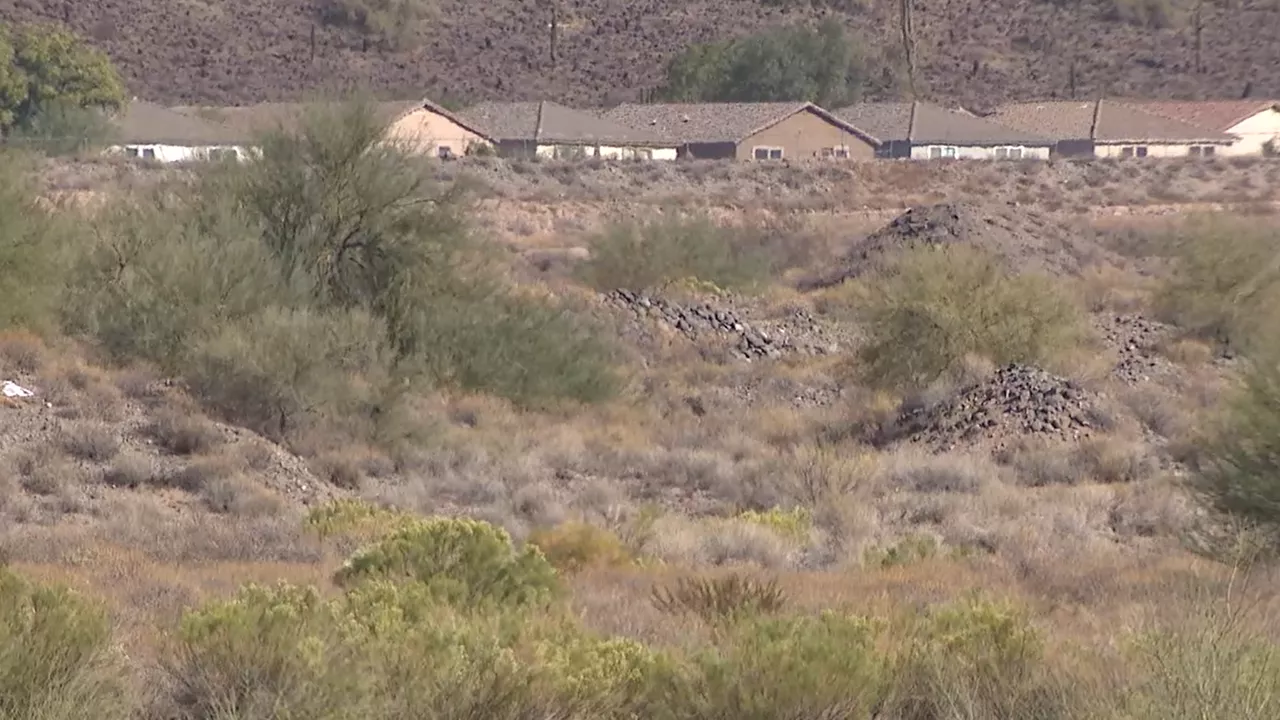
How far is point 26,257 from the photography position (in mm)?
25016

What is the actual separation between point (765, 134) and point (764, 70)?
17.9 m

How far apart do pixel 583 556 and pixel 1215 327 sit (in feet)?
81.2

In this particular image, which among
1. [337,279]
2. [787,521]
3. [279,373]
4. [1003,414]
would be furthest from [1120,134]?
[787,521]

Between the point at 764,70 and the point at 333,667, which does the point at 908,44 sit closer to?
the point at 764,70

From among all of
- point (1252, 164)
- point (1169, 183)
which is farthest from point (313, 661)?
point (1252, 164)

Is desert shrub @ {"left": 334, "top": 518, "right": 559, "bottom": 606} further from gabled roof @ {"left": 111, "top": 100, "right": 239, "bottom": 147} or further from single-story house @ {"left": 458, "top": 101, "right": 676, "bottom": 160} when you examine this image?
single-story house @ {"left": 458, "top": 101, "right": 676, "bottom": 160}

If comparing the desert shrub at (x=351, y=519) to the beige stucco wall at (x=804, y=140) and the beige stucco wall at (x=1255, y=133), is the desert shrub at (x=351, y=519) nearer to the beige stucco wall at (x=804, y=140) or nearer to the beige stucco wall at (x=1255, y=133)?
the beige stucco wall at (x=804, y=140)

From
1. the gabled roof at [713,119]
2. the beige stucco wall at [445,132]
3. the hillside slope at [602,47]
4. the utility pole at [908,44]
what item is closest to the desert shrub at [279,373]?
the beige stucco wall at [445,132]

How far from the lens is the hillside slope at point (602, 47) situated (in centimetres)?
9875

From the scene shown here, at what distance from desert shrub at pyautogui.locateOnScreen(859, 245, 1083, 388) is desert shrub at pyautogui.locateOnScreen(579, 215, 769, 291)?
13.2m

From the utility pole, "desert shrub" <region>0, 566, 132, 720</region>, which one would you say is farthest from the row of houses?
"desert shrub" <region>0, 566, 132, 720</region>

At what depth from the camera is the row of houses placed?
3137 inches

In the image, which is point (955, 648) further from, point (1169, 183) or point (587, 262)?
point (1169, 183)

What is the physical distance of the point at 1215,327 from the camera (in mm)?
35656
